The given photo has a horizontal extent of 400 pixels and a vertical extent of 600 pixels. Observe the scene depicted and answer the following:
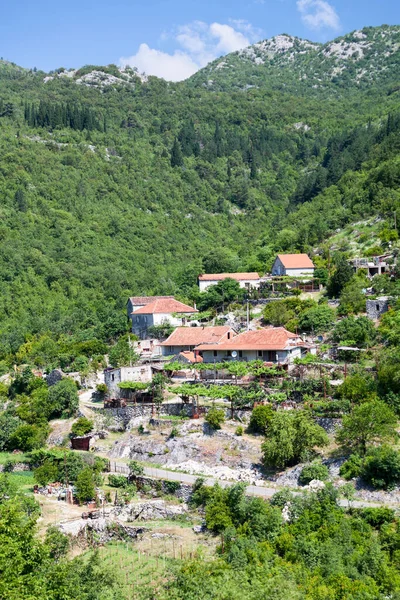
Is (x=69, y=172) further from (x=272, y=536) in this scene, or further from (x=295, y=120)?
(x=272, y=536)

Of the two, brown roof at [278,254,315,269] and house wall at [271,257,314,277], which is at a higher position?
brown roof at [278,254,315,269]

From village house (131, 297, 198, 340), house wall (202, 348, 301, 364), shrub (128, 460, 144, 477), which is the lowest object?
shrub (128, 460, 144, 477)

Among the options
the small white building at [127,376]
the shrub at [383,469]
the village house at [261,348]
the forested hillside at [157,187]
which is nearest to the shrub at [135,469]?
the small white building at [127,376]

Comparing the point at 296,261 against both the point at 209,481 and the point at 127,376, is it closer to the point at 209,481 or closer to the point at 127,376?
the point at 127,376

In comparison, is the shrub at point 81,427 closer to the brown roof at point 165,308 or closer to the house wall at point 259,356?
the house wall at point 259,356

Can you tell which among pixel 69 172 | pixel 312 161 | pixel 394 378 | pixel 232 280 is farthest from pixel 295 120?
pixel 394 378

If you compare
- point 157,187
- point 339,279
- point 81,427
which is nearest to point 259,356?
point 81,427

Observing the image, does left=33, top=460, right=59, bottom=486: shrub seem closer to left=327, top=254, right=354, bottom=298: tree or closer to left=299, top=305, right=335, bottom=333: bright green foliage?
left=299, top=305, right=335, bottom=333: bright green foliage

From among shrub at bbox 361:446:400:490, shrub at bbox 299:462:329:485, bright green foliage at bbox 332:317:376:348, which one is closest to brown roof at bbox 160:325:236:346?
bright green foliage at bbox 332:317:376:348
